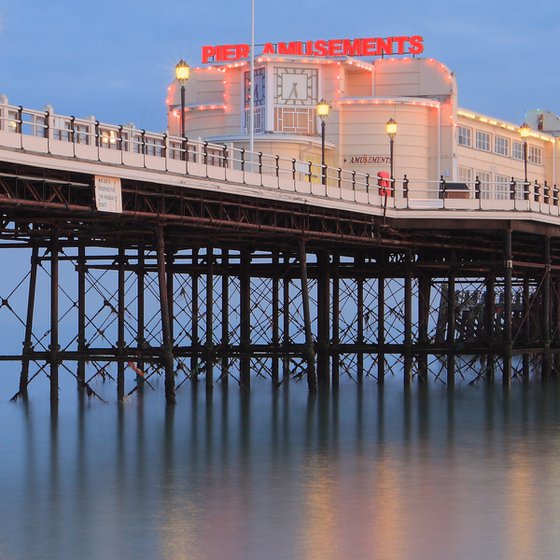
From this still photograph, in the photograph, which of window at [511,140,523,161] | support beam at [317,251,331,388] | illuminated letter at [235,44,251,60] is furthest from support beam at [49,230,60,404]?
window at [511,140,523,161]

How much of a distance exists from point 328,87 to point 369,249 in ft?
25.3

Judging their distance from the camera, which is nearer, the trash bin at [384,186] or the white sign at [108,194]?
the white sign at [108,194]

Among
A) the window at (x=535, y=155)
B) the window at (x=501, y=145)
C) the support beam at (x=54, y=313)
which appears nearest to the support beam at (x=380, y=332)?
the window at (x=501, y=145)

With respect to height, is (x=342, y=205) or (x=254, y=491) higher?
(x=342, y=205)

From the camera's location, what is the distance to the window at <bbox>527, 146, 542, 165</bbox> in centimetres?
7683

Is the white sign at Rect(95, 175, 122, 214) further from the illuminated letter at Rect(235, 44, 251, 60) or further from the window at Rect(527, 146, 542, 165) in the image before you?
the window at Rect(527, 146, 542, 165)

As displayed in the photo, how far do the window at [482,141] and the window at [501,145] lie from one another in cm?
137

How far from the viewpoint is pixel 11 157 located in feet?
118

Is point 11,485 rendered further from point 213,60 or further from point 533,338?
point 533,338

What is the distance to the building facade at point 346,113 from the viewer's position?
63875 millimetres

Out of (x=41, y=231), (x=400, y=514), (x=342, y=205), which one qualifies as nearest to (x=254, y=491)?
(x=400, y=514)

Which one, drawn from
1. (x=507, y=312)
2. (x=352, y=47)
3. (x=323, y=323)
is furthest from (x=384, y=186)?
(x=352, y=47)

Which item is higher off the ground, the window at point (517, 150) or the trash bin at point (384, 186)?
the window at point (517, 150)

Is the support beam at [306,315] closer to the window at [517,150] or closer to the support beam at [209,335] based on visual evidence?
the support beam at [209,335]
